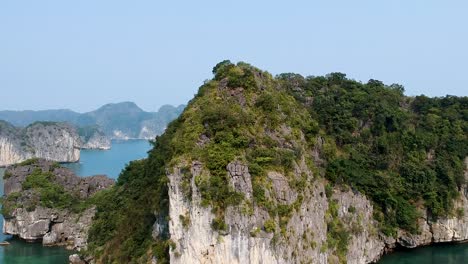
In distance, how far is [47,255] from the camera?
116 feet

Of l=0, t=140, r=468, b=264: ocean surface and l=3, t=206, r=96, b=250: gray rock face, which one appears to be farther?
l=3, t=206, r=96, b=250: gray rock face

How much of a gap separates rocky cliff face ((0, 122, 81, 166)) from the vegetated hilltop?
→ 57582 mm

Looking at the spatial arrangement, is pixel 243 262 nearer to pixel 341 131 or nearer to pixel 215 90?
pixel 215 90

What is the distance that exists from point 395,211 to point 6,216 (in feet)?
92.4

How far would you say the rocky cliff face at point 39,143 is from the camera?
294 feet

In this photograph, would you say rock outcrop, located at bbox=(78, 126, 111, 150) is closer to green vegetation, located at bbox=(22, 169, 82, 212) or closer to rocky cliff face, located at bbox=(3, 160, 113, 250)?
green vegetation, located at bbox=(22, 169, 82, 212)

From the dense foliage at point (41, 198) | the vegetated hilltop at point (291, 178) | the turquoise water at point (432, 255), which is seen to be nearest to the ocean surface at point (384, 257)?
the turquoise water at point (432, 255)

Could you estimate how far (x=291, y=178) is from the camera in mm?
25219

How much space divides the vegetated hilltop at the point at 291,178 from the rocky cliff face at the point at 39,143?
57582mm

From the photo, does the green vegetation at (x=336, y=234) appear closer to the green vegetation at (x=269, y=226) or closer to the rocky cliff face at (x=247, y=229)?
the rocky cliff face at (x=247, y=229)

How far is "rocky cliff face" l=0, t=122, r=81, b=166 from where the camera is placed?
8975 centimetres

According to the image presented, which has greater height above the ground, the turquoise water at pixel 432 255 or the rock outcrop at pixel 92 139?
the rock outcrop at pixel 92 139

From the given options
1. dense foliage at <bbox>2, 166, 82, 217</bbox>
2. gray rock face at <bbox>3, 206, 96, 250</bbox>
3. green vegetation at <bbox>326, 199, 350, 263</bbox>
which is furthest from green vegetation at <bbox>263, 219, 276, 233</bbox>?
dense foliage at <bbox>2, 166, 82, 217</bbox>

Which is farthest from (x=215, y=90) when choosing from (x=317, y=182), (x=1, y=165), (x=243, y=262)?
(x=1, y=165)
